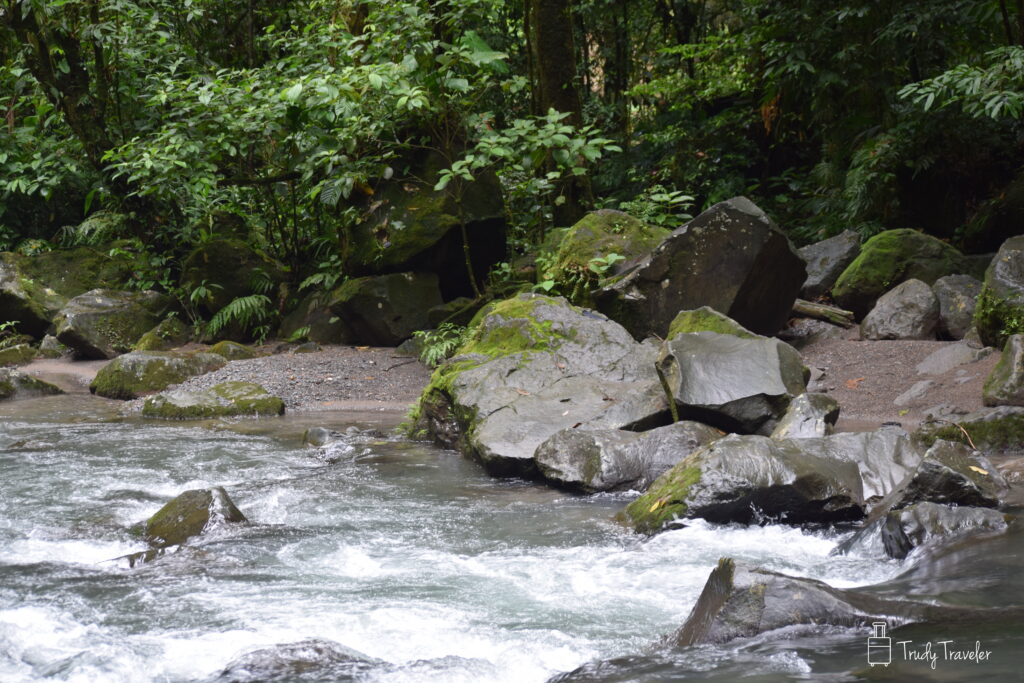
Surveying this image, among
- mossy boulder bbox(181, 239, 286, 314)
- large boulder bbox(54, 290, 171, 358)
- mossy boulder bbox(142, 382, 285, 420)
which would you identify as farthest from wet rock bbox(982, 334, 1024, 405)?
large boulder bbox(54, 290, 171, 358)

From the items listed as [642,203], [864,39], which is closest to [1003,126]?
[864,39]

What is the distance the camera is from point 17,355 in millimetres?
12352

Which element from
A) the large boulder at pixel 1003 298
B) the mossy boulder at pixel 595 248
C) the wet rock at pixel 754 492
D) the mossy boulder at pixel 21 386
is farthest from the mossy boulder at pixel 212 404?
the large boulder at pixel 1003 298

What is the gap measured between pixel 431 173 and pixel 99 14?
6074 millimetres

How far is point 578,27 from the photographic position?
56.4 feet

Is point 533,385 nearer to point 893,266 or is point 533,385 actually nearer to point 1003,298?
point 1003,298

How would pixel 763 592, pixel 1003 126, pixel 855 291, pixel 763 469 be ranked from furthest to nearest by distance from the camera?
pixel 1003 126, pixel 855 291, pixel 763 469, pixel 763 592

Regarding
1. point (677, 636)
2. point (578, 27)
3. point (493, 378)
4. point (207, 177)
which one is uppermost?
point (578, 27)

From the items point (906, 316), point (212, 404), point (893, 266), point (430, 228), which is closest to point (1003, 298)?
point (906, 316)

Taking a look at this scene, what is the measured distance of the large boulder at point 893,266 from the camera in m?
9.95

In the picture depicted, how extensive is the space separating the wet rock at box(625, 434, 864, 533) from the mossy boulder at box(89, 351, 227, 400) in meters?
7.24

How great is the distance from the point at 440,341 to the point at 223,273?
4.72 meters

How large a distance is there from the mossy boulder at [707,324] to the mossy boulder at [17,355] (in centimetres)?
919

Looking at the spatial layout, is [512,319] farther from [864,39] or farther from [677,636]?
[864,39]
